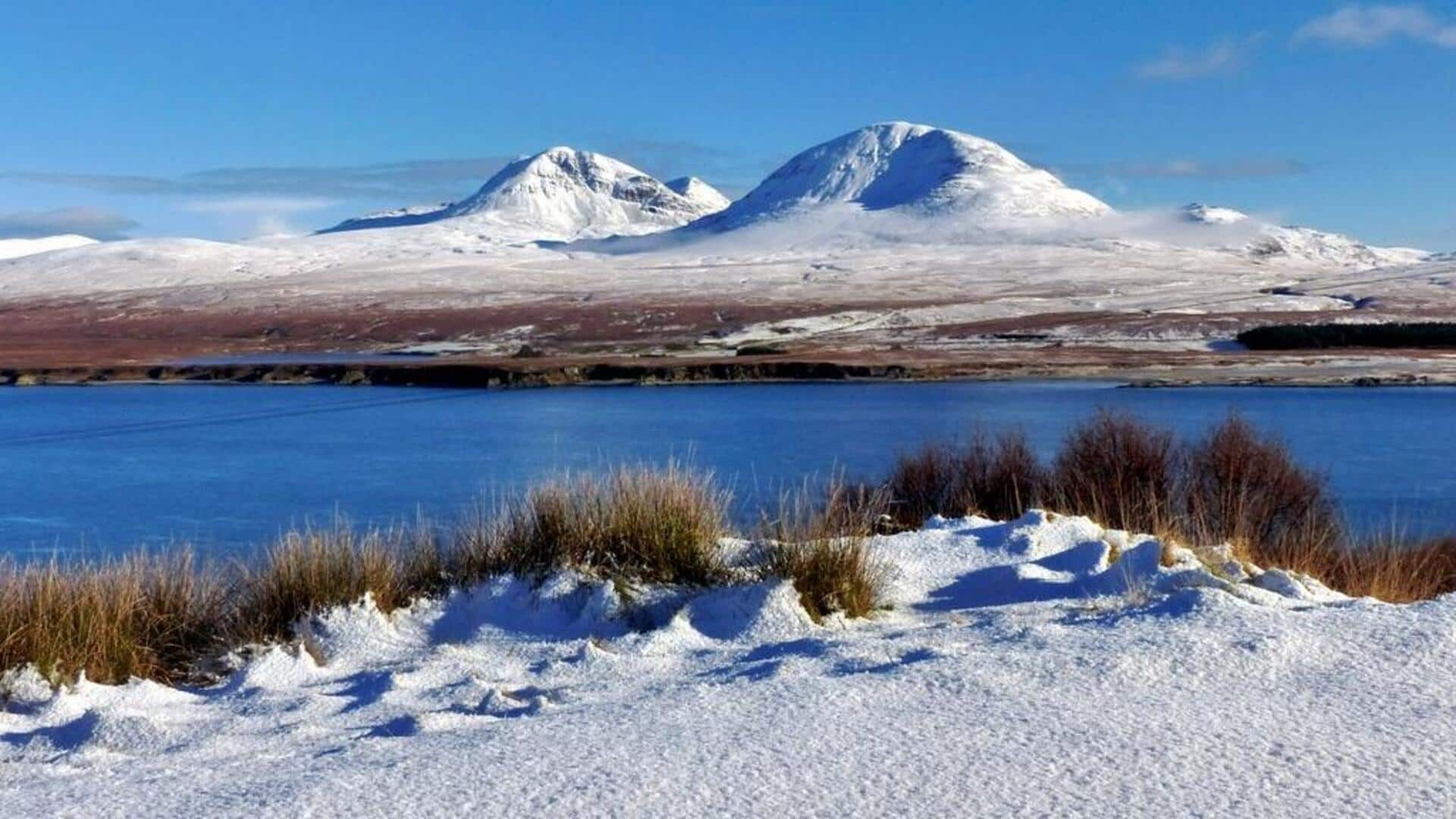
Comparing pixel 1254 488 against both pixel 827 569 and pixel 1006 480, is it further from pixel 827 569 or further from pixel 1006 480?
pixel 827 569

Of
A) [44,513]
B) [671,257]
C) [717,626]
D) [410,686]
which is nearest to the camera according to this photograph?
[410,686]

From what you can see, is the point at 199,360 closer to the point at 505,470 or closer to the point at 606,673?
the point at 505,470

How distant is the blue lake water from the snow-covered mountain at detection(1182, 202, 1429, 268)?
4225 inches

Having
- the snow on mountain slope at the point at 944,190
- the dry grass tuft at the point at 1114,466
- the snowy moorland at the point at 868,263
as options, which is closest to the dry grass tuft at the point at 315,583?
the dry grass tuft at the point at 1114,466

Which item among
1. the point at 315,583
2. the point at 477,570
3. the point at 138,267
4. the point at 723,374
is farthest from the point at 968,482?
the point at 138,267

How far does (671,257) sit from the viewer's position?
148750 millimetres

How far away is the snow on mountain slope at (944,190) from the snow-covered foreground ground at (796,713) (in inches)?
5914

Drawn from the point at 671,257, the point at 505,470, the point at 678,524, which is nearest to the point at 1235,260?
the point at 671,257

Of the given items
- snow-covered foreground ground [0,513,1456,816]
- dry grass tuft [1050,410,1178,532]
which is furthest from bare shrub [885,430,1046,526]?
snow-covered foreground ground [0,513,1456,816]

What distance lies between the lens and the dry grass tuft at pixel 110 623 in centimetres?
693

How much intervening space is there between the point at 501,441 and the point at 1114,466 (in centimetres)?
1541

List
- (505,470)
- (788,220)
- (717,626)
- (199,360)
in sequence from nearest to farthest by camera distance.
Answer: (717,626), (505,470), (199,360), (788,220)

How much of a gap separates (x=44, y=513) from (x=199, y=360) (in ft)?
143

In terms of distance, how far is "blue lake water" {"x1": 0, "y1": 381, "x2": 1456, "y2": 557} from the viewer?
1798 cm
